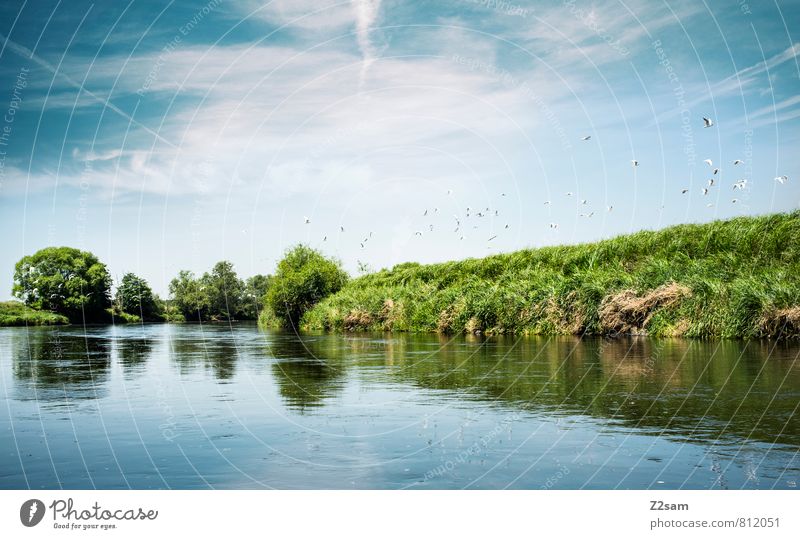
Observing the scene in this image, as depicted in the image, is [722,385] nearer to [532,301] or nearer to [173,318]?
[532,301]

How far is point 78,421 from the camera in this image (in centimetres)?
1281

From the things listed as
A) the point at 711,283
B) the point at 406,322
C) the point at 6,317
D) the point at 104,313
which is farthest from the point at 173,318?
the point at 711,283

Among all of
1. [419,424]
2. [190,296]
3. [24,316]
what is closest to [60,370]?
[419,424]

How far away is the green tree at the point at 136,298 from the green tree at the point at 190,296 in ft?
10.2

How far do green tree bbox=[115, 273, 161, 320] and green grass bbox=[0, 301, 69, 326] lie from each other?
8.66 metres

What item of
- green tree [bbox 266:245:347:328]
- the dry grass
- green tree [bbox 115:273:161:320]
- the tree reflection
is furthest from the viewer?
green tree [bbox 115:273:161:320]

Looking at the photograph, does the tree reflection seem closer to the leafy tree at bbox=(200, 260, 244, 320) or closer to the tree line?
the tree line

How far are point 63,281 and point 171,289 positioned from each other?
41084 mm

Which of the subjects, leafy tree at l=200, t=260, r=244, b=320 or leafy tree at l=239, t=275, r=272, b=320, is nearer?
leafy tree at l=200, t=260, r=244, b=320

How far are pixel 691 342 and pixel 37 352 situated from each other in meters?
26.2

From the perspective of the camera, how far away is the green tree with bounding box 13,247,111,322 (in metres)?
49.7


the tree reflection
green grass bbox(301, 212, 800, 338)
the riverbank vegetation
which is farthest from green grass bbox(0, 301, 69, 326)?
green grass bbox(301, 212, 800, 338)

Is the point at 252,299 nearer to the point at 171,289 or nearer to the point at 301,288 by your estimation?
the point at 171,289

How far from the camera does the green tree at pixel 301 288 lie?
65.5 metres
